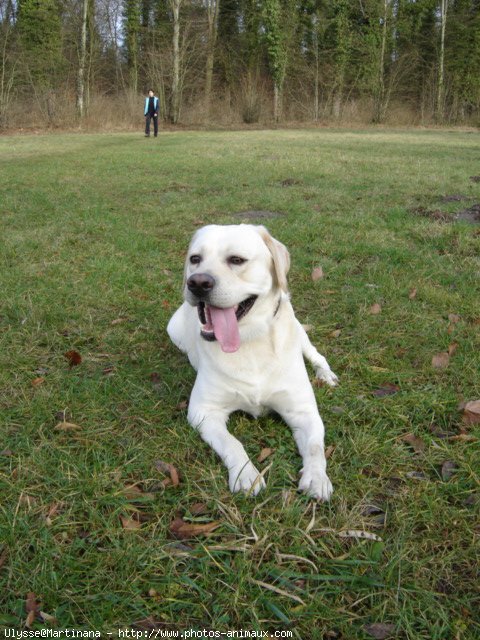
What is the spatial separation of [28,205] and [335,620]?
25.9ft

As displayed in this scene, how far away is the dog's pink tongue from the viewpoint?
2.50 metres

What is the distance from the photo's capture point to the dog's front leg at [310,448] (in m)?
2.16

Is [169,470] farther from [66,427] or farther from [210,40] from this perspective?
[210,40]

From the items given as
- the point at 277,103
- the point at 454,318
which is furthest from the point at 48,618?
the point at 277,103

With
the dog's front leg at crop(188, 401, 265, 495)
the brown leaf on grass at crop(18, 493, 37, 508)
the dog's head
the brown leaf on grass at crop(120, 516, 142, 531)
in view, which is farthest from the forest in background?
the brown leaf on grass at crop(120, 516, 142, 531)

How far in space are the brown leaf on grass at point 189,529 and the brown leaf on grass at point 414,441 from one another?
113 centimetres

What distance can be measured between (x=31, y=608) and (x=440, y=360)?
2.78 m

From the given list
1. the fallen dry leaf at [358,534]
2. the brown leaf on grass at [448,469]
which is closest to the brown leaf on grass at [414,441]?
the brown leaf on grass at [448,469]

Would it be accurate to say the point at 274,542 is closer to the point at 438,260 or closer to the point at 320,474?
the point at 320,474

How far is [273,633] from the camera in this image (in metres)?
1.59

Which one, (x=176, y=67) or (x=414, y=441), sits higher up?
(x=176, y=67)

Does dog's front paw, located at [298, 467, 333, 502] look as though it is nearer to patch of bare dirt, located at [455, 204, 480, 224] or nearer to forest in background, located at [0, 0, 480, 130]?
patch of bare dirt, located at [455, 204, 480, 224]

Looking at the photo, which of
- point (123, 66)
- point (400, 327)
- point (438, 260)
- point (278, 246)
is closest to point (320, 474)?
point (278, 246)

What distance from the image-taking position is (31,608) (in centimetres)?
166
